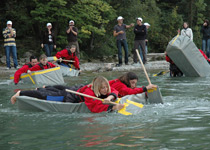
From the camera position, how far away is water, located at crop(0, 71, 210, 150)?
4.85 metres

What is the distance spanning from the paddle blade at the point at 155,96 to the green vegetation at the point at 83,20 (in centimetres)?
1220

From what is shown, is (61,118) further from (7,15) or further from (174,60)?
(7,15)

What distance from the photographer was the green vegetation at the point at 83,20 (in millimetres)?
20219

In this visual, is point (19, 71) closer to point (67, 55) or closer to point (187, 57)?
point (67, 55)

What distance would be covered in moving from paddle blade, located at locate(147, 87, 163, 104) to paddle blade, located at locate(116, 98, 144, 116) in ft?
2.09

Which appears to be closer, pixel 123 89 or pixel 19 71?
pixel 123 89

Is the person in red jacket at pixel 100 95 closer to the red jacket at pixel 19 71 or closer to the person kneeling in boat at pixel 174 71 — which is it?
the red jacket at pixel 19 71

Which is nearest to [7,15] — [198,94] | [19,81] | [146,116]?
[19,81]

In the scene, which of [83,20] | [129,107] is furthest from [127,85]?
[83,20]

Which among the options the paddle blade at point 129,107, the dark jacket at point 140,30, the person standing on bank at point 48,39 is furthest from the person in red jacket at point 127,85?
the person standing on bank at point 48,39

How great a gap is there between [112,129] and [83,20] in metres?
15.8

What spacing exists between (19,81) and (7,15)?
11545mm

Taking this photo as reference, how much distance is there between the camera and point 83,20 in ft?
69.1

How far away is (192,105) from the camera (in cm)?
763
